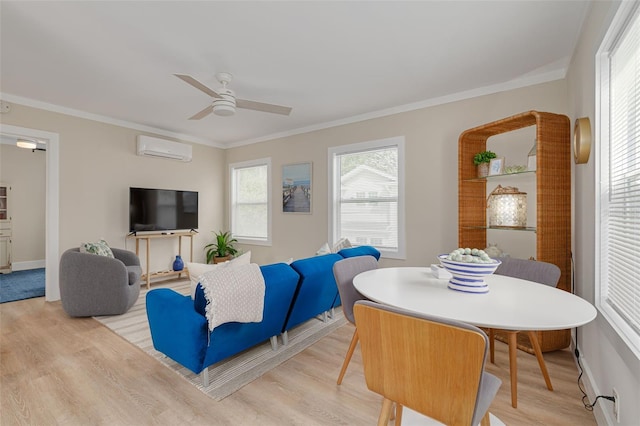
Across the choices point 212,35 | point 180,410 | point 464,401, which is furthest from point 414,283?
point 212,35

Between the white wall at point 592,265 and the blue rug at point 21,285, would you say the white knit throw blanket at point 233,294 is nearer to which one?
the white wall at point 592,265

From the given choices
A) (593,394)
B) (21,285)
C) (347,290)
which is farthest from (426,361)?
(21,285)

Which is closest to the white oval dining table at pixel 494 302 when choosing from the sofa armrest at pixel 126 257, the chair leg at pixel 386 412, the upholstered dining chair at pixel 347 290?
the upholstered dining chair at pixel 347 290

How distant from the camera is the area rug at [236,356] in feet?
6.70

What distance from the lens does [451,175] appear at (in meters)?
3.46

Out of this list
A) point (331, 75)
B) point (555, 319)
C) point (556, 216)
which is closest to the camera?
point (555, 319)

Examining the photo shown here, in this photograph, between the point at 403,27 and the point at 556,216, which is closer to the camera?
the point at 403,27

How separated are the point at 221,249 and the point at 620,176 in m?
5.23

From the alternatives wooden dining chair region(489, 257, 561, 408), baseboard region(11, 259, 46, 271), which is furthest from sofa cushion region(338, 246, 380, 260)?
baseboard region(11, 259, 46, 271)

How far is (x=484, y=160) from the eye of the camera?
3014 millimetres

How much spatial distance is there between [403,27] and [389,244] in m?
2.51

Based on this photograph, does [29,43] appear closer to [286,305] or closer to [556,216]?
[286,305]

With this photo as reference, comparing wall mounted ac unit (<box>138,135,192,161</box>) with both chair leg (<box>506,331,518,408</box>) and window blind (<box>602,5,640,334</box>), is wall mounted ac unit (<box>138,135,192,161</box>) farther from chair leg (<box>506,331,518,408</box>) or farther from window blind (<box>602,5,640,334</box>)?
Answer: window blind (<box>602,5,640,334</box>)

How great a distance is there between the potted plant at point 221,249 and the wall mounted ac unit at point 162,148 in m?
1.52
